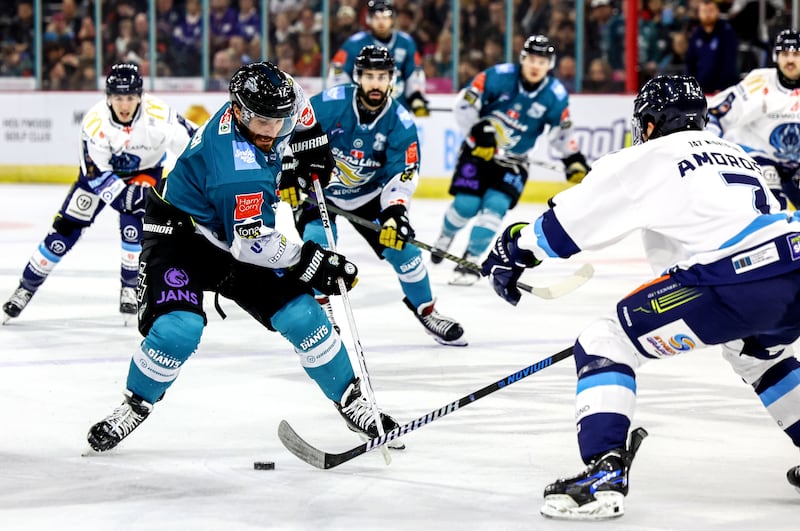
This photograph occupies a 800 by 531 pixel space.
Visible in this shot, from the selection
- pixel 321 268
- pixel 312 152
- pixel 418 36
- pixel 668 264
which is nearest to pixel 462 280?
pixel 312 152

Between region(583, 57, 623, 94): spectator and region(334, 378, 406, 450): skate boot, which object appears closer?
region(334, 378, 406, 450): skate boot

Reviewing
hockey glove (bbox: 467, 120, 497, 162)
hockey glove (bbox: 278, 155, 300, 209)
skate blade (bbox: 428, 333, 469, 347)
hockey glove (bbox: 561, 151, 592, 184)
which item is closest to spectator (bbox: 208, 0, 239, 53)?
hockey glove (bbox: 467, 120, 497, 162)

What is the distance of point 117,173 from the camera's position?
18.0 feet

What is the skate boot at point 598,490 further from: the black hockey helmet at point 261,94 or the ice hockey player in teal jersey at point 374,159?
the ice hockey player in teal jersey at point 374,159

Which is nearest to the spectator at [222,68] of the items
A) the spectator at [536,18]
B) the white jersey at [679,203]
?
the spectator at [536,18]

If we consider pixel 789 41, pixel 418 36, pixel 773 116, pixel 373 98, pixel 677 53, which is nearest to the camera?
pixel 373 98

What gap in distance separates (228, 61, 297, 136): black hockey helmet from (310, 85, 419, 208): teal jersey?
1.66m

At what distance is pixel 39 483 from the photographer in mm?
3102

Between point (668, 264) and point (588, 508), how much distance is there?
57cm

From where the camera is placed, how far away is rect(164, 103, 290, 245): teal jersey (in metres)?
3.17

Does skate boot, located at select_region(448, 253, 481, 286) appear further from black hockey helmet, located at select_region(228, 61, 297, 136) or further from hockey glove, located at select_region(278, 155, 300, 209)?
black hockey helmet, located at select_region(228, 61, 297, 136)

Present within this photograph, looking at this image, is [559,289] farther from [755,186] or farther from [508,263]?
[755,186]

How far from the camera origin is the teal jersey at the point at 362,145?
493 cm

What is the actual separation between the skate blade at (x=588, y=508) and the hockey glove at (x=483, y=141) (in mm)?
3778
